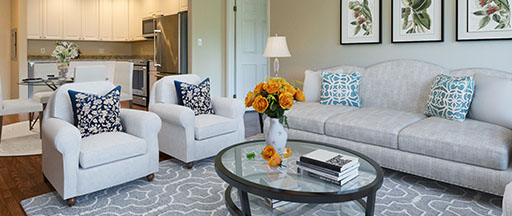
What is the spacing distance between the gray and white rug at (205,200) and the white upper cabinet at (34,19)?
5.74 m

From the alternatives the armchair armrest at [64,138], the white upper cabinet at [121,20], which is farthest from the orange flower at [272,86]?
the white upper cabinet at [121,20]

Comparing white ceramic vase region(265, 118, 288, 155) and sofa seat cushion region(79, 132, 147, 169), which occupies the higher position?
white ceramic vase region(265, 118, 288, 155)

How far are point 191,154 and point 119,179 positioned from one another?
69 cm

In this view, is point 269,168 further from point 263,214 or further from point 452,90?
point 452,90

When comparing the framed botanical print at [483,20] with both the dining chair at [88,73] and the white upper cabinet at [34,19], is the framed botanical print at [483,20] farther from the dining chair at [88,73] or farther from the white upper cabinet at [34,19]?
the white upper cabinet at [34,19]

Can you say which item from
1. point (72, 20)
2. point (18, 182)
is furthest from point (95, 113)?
point (72, 20)

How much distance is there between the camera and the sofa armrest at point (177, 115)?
2.88 meters

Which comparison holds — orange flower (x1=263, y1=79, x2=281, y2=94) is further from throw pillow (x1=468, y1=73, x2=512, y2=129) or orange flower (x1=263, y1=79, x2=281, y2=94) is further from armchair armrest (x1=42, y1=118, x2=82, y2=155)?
throw pillow (x1=468, y1=73, x2=512, y2=129)

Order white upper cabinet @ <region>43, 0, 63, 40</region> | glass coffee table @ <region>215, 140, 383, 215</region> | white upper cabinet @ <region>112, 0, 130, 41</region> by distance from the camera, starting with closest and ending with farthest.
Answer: glass coffee table @ <region>215, 140, 383, 215</region>, white upper cabinet @ <region>43, 0, 63, 40</region>, white upper cabinet @ <region>112, 0, 130, 41</region>

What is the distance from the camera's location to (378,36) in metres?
3.79

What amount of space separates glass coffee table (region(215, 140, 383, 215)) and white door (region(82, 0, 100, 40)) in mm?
6681

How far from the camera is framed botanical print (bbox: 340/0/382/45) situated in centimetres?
379

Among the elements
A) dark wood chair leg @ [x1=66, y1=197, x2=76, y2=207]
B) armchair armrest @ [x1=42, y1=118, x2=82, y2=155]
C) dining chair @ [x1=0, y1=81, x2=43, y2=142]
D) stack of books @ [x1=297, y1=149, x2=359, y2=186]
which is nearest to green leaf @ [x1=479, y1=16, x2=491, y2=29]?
stack of books @ [x1=297, y1=149, x2=359, y2=186]

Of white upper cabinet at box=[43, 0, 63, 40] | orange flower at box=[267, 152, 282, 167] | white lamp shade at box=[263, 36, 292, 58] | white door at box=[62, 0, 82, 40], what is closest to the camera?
orange flower at box=[267, 152, 282, 167]
